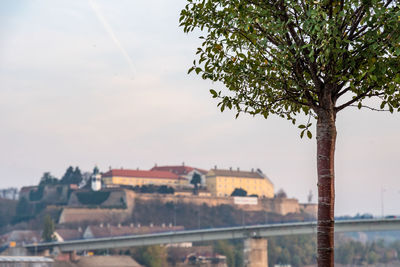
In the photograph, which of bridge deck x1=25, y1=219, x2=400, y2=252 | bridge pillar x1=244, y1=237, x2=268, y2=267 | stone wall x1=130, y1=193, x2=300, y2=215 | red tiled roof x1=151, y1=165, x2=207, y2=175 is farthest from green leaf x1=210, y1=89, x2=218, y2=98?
red tiled roof x1=151, y1=165, x2=207, y2=175

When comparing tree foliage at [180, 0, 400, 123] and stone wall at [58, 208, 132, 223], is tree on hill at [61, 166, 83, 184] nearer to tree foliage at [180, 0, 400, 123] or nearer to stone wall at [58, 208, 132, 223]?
stone wall at [58, 208, 132, 223]

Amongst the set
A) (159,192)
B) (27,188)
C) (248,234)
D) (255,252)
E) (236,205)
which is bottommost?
(255,252)

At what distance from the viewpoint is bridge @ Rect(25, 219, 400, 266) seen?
70.3m

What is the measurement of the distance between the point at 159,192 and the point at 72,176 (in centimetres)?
1937

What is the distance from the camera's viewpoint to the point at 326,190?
9.44 m

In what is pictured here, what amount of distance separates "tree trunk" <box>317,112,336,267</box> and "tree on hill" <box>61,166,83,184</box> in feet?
484

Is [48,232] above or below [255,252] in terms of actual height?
above

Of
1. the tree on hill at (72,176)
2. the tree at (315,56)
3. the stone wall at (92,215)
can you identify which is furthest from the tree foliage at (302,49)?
the tree on hill at (72,176)

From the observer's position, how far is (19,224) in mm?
142000

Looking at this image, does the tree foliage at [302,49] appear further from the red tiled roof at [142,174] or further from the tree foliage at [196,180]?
the tree foliage at [196,180]

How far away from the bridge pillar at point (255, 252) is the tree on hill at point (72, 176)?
258 ft

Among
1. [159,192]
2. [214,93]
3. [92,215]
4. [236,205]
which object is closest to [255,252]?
[92,215]

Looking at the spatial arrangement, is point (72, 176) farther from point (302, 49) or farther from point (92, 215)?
point (302, 49)

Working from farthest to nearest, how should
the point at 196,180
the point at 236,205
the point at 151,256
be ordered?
the point at 196,180 < the point at 236,205 < the point at 151,256
